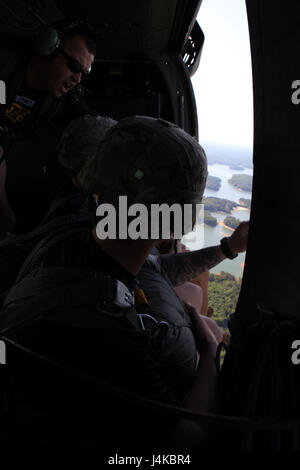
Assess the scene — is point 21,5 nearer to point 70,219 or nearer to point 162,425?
point 70,219

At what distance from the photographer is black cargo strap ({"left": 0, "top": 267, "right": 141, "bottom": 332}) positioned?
1.80 feet

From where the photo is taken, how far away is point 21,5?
5.22ft

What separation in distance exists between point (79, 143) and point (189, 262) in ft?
2.28

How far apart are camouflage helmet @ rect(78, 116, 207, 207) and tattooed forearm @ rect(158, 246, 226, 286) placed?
0.60 metres

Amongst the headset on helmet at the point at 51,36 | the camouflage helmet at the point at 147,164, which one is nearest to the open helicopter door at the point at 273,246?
the camouflage helmet at the point at 147,164

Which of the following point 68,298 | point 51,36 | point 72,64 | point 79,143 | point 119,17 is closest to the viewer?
point 68,298

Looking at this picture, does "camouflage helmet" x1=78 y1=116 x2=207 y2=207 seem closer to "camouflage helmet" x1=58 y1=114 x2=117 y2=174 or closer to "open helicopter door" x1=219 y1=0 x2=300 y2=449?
"open helicopter door" x1=219 y1=0 x2=300 y2=449

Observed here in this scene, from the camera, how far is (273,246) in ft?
2.39

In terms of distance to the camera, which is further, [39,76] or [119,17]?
[119,17]

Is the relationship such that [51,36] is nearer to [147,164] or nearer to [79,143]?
[79,143]

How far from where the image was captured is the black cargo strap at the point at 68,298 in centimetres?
55

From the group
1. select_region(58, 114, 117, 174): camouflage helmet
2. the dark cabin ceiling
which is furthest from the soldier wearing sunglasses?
select_region(58, 114, 117, 174): camouflage helmet

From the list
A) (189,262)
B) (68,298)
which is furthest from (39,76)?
(68,298)
